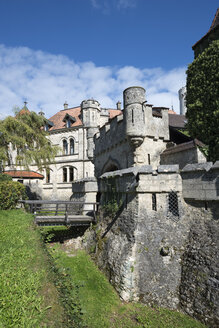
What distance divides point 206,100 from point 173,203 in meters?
5.85

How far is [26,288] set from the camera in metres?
3.94

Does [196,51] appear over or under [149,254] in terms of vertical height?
over

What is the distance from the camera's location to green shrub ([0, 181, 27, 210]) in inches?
454

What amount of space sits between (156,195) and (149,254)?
2.25 meters

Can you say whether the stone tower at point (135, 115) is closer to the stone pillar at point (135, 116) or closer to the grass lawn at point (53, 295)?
the stone pillar at point (135, 116)

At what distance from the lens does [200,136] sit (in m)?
10.2

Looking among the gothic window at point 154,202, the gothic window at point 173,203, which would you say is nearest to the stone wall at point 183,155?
the gothic window at point 173,203

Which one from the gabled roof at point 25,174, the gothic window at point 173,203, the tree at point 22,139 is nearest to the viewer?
the gothic window at point 173,203

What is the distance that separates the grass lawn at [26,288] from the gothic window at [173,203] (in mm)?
4891

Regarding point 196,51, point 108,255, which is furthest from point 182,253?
point 196,51

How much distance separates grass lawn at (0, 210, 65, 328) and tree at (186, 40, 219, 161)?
855cm

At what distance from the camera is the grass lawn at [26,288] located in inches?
125

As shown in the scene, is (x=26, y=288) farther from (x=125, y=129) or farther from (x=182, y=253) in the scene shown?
(x=125, y=129)

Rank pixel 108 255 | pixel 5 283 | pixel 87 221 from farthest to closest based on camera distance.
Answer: pixel 87 221 < pixel 108 255 < pixel 5 283
